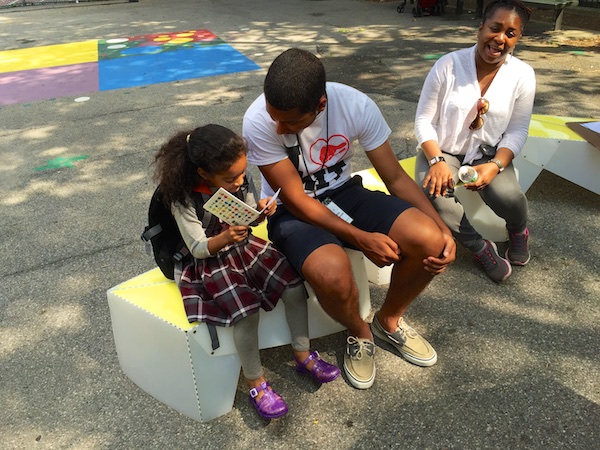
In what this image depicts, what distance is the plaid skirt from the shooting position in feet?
6.40

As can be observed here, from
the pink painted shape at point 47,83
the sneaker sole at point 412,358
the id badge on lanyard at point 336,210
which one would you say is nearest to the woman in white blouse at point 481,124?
the id badge on lanyard at point 336,210

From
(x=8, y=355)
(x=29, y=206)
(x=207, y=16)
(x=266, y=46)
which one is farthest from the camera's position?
(x=207, y=16)

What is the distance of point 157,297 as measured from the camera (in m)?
2.09

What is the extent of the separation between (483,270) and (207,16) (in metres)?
10.0

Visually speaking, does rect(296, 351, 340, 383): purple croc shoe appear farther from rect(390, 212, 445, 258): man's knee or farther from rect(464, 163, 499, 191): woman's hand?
rect(464, 163, 499, 191): woman's hand

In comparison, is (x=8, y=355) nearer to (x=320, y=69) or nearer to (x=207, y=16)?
(x=320, y=69)

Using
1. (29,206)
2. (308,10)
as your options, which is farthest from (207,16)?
Result: (29,206)

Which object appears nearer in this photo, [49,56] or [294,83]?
[294,83]

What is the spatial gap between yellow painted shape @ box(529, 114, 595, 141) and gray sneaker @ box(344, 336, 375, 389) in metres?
1.90

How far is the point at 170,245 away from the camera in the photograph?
2098 mm

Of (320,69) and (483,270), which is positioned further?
(483,270)

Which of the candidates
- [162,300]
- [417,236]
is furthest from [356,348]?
[162,300]

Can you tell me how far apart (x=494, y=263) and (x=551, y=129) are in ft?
3.83

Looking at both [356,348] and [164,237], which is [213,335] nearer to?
[164,237]
